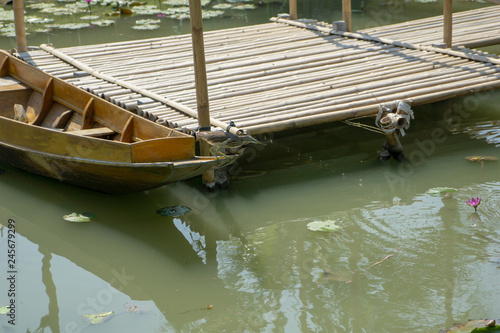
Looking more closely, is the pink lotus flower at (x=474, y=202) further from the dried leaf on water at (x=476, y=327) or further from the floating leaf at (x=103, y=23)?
the floating leaf at (x=103, y=23)

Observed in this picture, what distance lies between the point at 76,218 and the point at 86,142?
1.80 feet

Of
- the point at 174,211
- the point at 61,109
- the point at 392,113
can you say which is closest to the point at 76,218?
the point at 174,211

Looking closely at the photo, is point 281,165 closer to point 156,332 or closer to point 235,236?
point 235,236

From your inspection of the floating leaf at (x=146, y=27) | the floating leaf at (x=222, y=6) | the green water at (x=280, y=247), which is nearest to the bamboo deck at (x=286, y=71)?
the green water at (x=280, y=247)

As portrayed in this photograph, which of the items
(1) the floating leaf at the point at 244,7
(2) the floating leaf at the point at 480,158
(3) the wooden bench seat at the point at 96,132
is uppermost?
(1) the floating leaf at the point at 244,7

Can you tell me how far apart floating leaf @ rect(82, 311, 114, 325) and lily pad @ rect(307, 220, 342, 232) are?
4.96ft

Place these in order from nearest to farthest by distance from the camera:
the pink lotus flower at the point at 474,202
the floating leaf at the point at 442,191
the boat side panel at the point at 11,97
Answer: the pink lotus flower at the point at 474,202 → the floating leaf at the point at 442,191 → the boat side panel at the point at 11,97

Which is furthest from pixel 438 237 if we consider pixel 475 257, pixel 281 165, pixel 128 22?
pixel 128 22

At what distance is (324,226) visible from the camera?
4664mm

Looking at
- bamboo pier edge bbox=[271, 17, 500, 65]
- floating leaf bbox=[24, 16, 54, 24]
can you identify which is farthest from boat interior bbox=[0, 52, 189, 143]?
floating leaf bbox=[24, 16, 54, 24]

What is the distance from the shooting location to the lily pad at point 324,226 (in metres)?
4.65

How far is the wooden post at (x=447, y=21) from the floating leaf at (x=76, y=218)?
392 centimetres

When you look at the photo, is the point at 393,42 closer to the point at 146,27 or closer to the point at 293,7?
the point at 293,7

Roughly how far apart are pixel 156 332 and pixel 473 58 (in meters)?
4.31
